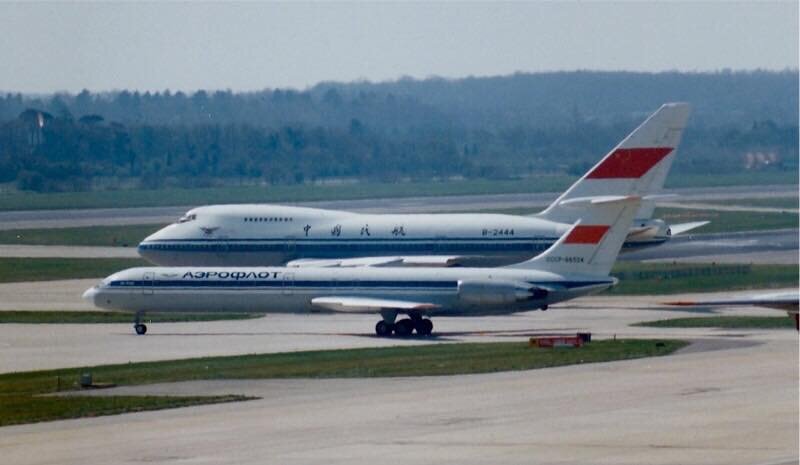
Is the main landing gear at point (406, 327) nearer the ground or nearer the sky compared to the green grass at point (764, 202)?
nearer the ground

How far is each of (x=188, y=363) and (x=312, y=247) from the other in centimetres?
2399

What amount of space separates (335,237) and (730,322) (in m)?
18.4

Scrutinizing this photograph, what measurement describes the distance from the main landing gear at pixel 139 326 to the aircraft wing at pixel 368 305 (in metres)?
5.97

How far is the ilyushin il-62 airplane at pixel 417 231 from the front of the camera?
67125mm

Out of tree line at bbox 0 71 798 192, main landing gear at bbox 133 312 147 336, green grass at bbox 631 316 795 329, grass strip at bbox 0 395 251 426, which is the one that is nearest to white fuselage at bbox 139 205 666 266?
tree line at bbox 0 71 798 192

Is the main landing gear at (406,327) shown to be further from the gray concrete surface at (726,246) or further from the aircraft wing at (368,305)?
the gray concrete surface at (726,246)

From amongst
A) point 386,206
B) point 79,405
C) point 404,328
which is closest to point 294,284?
point 404,328

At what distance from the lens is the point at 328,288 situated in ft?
193

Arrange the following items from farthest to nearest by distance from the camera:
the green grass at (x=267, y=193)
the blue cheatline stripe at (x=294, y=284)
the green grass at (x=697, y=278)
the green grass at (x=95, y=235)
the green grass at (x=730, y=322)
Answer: the green grass at (x=95, y=235) → the green grass at (x=697, y=278) → the green grass at (x=267, y=193) → the blue cheatline stripe at (x=294, y=284) → the green grass at (x=730, y=322)

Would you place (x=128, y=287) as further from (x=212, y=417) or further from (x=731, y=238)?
(x=731, y=238)

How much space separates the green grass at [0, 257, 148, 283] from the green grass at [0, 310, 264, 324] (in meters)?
13.7

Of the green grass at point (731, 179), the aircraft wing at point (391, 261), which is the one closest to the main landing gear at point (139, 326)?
the aircraft wing at point (391, 261)

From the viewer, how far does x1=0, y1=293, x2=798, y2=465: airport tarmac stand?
29.8m

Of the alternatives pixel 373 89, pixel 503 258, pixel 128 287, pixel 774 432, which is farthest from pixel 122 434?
pixel 373 89
